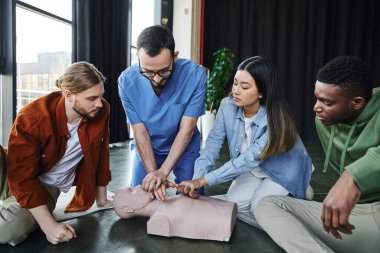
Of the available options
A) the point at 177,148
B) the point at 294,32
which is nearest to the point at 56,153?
the point at 177,148

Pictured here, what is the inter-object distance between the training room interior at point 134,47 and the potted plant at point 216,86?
0.45 m

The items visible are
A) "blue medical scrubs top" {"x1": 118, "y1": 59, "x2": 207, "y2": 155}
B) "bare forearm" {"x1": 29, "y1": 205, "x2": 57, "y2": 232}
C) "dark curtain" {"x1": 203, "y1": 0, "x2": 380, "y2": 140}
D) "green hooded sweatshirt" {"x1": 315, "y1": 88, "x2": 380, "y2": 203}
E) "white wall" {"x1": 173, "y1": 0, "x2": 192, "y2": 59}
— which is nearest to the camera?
"green hooded sweatshirt" {"x1": 315, "y1": 88, "x2": 380, "y2": 203}

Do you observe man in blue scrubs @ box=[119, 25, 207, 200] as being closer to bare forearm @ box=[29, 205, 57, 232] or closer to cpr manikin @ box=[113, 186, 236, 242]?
cpr manikin @ box=[113, 186, 236, 242]

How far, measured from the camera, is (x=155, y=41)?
152 cm

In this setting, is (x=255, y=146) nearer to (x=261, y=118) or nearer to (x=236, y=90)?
(x=261, y=118)

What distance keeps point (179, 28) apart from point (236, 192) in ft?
12.6

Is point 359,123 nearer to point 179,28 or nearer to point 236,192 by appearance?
point 236,192

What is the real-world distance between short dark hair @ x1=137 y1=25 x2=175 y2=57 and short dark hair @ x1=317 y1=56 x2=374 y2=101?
70 centimetres

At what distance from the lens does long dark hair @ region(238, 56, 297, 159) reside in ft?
5.16

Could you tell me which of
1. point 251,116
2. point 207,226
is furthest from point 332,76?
point 207,226

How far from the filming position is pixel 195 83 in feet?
A: 5.90

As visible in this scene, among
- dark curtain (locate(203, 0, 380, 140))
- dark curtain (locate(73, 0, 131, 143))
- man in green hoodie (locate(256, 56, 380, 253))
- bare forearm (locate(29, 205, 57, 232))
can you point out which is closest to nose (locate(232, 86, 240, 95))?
man in green hoodie (locate(256, 56, 380, 253))

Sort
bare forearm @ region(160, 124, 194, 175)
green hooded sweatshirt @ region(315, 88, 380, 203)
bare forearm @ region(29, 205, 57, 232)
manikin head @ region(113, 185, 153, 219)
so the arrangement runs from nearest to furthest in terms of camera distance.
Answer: green hooded sweatshirt @ region(315, 88, 380, 203)
bare forearm @ region(29, 205, 57, 232)
manikin head @ region(113, 185, 153, 219)
bare forearm @ region(160, 124, 194, 175)

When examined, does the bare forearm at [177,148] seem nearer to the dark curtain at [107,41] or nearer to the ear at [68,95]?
the ear at [68,95]
